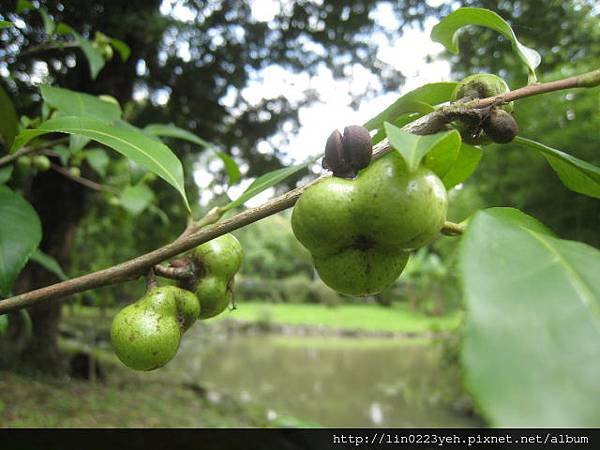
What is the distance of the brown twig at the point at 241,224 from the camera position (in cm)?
70

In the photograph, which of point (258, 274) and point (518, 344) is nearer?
point (518, 344)

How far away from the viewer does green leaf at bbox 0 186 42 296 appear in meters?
1.06

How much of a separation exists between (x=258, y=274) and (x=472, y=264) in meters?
30.3

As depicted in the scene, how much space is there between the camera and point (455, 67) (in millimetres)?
5652

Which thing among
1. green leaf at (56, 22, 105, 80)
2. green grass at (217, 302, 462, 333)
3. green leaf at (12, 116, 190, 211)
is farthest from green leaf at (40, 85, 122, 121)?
green grass at (217, 302, 462, 333)

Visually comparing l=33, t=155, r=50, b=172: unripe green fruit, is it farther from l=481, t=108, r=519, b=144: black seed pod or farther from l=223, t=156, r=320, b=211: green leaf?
l=481, t=108, r=519, b=144: black seed pod

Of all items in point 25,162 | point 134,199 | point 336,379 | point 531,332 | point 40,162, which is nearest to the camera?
point 531,332

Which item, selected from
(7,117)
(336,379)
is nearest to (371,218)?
(7,117)

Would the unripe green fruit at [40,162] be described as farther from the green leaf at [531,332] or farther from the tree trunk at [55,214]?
the tree trunk at [55,214]

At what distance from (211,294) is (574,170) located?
66cm

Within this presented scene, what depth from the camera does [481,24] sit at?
0.92 m

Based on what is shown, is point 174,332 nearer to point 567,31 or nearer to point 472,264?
point 472,264

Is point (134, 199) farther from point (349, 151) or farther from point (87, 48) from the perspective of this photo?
point (349, 151)

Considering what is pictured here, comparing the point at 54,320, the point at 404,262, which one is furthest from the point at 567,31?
the point at 54,320
